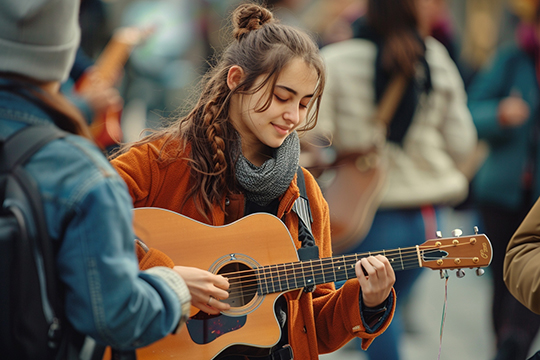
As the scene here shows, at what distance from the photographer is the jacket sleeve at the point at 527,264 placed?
75.3 inches

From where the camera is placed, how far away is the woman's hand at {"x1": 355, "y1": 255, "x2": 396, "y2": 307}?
1965 millimetres

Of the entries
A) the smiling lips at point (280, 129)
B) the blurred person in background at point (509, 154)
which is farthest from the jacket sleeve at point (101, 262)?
the blurred person in background at point (509, 154)

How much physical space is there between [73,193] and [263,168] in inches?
35.8

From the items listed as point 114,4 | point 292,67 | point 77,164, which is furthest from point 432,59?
point 77,164

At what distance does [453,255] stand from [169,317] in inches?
44.0

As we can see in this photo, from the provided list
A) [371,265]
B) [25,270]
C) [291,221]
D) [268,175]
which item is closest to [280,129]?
[268,175]

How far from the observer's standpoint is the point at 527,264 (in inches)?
77.4

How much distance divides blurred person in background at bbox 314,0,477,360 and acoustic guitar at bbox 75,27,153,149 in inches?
58.3

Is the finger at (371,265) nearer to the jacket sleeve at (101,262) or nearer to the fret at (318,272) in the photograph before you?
the fret at (318,272)

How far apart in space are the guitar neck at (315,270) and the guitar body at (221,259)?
0.11ft

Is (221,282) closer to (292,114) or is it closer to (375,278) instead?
(375,278)

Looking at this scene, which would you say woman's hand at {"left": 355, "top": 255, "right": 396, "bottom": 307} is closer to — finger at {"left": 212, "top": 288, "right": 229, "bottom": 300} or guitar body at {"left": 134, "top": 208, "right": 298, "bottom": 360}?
guitar body at {"left": 134, "top": 208, "right": 298, "bottom": 360}

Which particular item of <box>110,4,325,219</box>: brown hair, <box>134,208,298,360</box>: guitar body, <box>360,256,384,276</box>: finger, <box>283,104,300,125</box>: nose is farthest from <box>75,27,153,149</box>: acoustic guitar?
<box>360,256,384,276</box>: finger

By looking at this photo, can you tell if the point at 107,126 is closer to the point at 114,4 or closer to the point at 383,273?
the point at 114,4
